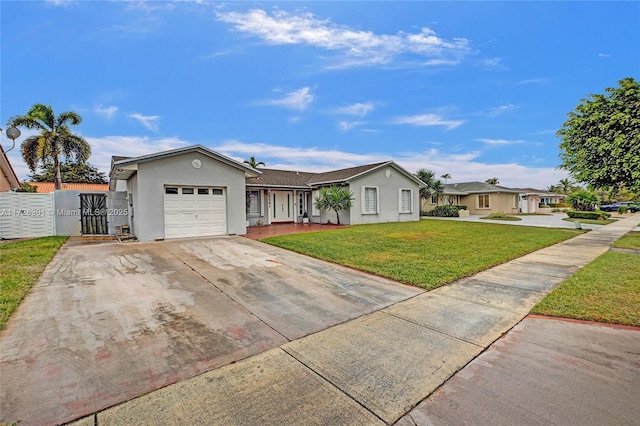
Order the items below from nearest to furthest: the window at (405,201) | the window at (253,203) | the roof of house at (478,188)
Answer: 1. the window at (253,203)
2. the window at (405,201)
3. the roof of house at (478,188)

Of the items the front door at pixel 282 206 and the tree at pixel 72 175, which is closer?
the front door at pixel 282 206

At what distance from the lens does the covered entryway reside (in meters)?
19.7

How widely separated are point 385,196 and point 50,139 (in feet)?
79.1

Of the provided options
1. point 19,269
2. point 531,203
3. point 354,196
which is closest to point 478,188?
point 531,203

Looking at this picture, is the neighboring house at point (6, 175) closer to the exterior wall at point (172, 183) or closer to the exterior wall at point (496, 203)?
the exterior wall at point (172, 183)

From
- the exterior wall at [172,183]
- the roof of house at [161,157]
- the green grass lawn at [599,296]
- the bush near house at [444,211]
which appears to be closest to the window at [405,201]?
the bush near house at [444,211]

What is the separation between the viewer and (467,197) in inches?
1412

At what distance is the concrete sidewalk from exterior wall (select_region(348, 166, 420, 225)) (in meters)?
14.0

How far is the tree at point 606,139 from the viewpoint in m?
10.8

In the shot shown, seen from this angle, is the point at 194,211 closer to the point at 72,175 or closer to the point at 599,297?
the point at 599,297

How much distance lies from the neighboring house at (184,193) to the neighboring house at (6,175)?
7.62 metres

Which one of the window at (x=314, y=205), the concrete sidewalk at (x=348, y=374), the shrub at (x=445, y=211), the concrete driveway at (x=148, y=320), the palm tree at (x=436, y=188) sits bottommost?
the concrete sidewalk at (x=348, y=374)

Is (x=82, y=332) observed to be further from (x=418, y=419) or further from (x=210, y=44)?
(x=210, y=44)

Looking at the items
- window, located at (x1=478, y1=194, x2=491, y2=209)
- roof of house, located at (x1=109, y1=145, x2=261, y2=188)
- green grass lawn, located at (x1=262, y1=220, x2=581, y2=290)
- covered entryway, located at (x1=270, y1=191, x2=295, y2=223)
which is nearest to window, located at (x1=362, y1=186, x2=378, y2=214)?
covered entryway, located at (x1=270, y1=191, x2=295, y2=223)
